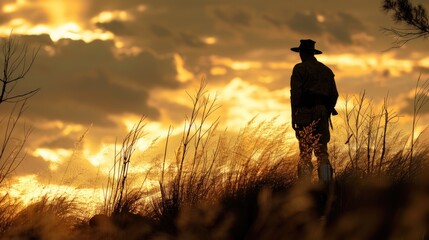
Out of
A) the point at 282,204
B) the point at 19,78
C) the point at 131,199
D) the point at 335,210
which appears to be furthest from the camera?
the point at 131,199

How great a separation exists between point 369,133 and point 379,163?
374mm

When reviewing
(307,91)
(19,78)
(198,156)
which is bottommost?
(198,156)

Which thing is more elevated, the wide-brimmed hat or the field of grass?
the wide-brimmed hat

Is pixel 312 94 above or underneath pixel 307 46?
underneath

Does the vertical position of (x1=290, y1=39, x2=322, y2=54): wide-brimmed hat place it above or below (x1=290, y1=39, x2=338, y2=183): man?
above

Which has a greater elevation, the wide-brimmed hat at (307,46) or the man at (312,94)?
the wide-brimmed hat at (307,46)

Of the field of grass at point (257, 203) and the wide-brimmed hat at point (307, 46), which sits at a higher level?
the wide-brimmed hat at point (307, 46)

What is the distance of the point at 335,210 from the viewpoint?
260 inches

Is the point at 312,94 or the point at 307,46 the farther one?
the point at 307,46

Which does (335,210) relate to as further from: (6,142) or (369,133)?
(6,142)

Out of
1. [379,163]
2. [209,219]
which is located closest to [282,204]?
[209,219]

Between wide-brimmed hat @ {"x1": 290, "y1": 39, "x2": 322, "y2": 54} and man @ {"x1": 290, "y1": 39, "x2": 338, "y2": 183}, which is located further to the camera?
wide-brimmed hat @ {"x1": 290, "y1": 39, "x2": 322, "y2": 54}

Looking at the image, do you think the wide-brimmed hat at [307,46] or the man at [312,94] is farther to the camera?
the wide-brimmed hat at [307,46]

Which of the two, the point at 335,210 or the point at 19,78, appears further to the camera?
the point at 19,78
